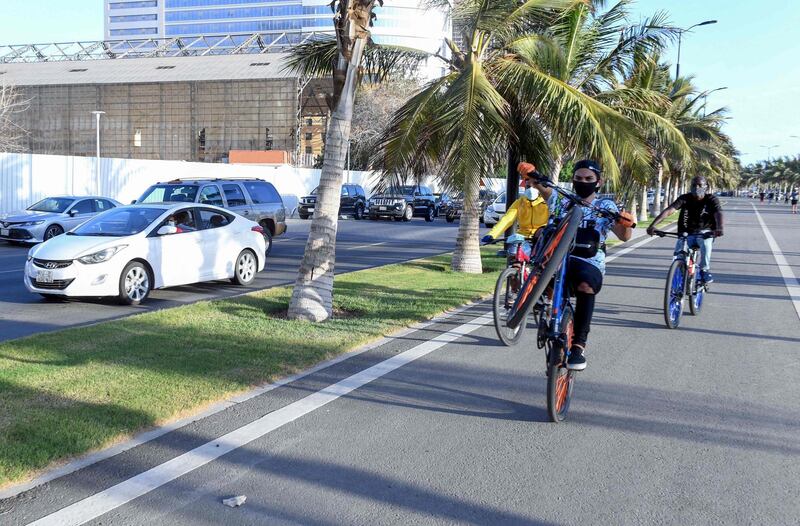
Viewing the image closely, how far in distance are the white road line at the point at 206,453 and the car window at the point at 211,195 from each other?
A: 11.1 m

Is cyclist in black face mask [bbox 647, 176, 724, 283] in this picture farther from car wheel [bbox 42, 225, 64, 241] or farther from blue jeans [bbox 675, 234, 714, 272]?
car wheel [bbox 42, 225, 64, 241]

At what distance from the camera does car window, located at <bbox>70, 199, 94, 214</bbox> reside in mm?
22594

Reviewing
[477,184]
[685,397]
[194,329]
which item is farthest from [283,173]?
[685,397]

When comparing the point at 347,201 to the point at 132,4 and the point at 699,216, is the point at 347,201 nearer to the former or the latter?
the point at 699,216

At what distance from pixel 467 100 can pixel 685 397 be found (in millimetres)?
6788

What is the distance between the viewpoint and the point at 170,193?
58.8 feet

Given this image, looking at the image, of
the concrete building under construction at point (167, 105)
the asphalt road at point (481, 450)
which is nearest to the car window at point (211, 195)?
the asphalt road at point (481, 450)

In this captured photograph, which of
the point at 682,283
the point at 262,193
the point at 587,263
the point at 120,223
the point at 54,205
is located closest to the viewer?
the point at 587,263

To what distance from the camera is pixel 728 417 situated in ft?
19.7

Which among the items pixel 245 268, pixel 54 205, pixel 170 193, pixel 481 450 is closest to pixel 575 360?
pixel 481 450

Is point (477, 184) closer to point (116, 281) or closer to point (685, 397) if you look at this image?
point (116, 281)

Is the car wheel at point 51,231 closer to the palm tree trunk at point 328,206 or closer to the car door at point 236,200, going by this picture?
the car door at point 236,200

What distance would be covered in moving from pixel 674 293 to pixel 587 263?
4.51m

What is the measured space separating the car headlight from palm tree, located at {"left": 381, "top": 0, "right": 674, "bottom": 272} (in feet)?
14.8
